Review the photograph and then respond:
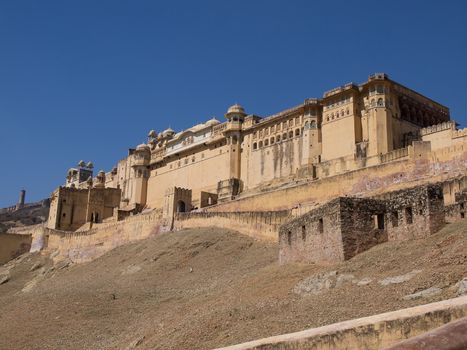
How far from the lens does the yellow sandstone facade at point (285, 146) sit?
A: 39.4 metres

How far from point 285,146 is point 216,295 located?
101 ft

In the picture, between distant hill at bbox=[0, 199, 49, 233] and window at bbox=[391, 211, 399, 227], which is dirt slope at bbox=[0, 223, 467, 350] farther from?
distant hill at bbox=[0, 199, 49, 233]

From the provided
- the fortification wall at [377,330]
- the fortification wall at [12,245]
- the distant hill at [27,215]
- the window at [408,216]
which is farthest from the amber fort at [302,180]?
the distant hill at [27,215]

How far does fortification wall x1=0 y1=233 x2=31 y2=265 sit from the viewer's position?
2072 inches

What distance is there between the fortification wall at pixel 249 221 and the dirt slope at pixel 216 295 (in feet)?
2.48

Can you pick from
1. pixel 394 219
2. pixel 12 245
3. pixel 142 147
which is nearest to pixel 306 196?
pixel 394 219

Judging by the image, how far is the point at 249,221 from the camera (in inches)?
1248

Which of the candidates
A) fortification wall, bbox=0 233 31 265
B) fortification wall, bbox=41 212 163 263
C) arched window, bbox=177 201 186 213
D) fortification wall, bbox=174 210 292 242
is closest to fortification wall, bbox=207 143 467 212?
fortification wall, bbox=174 210 292 242

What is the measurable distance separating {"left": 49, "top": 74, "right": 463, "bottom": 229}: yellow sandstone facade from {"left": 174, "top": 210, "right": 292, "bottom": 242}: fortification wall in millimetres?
5171

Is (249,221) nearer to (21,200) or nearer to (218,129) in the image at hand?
(218,129)

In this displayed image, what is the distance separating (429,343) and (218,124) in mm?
55113

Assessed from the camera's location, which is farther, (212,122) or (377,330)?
(212,122)

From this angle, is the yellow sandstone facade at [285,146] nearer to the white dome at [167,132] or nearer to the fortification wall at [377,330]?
the white dome at [167,132]

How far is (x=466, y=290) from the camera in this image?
9406 millimetres
